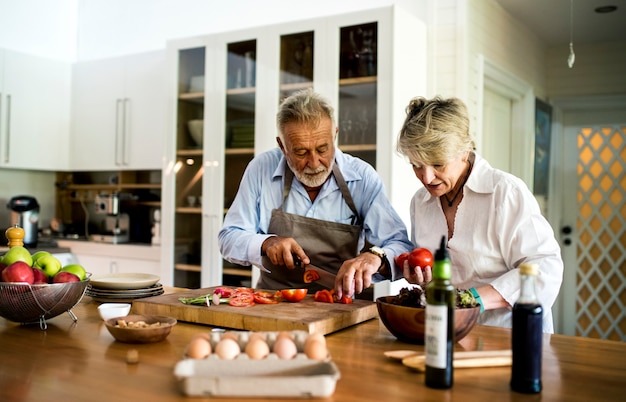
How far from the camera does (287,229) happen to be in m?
2.58

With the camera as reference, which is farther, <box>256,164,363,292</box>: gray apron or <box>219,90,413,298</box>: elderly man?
<box>256,164,363,292</box>: gray apron

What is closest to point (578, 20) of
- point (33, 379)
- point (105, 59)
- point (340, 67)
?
point (340, 67)

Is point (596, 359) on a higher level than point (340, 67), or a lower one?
lower

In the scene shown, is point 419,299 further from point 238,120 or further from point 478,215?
point 238,120

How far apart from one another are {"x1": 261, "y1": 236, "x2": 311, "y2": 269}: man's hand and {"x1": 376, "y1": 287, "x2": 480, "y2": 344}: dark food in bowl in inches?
25.8

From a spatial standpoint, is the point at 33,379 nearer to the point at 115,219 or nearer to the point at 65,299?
the point at 65,299

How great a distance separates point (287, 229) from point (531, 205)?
103cm

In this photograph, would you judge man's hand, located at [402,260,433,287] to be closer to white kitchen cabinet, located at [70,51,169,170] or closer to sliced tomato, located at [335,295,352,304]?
sliced tomato, located at [335,295,352,304]

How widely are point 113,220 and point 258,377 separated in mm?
4298

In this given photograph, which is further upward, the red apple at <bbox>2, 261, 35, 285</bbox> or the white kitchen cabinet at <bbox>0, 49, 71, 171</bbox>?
the white kitchen cabinet at <bbox>0, 49, 71, 171</bbox>

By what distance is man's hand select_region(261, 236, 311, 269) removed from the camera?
2223 millimetres

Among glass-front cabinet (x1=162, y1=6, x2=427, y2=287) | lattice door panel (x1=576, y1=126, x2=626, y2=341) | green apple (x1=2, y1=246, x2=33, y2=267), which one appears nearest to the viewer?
green apple (x1=2, y1=246, x2=33, y2=267)

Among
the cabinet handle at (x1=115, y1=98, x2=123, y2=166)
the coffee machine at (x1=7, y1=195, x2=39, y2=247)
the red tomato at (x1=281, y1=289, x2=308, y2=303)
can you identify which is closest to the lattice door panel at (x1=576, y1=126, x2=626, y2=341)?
the cabinet handle at (x1=115, y1=98, x2=123, y2=166)

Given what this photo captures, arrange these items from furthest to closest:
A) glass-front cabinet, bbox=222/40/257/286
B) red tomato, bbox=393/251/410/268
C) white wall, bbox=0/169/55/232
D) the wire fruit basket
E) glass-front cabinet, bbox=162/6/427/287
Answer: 1. white wall, bbox=0/169/55/232
2. glass-front cabinet, bbox=222/40/257/286
3. glass-front cabinet, bbox=162/6/427/287
4. red tomato, bbox=393/251/410/268
5. the wire fruit basket
